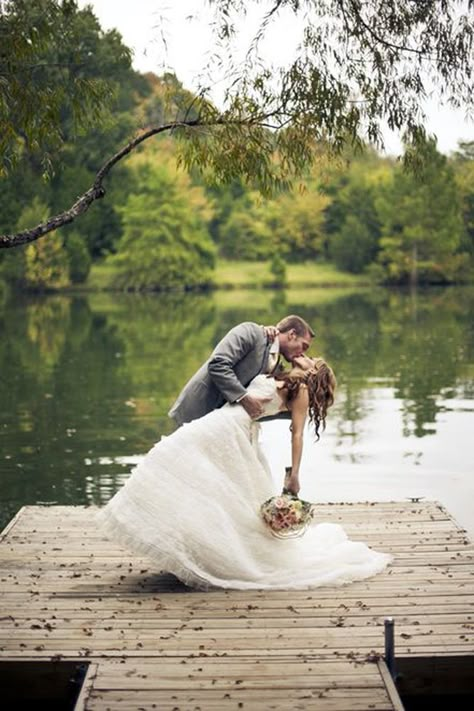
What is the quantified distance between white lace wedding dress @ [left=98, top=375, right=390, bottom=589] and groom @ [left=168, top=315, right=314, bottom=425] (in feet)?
0.44

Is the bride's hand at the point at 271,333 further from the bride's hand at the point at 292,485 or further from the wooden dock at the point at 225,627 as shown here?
the wooden dock at the point at 225,627

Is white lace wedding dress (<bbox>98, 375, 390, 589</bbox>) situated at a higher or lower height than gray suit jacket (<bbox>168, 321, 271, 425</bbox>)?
lower

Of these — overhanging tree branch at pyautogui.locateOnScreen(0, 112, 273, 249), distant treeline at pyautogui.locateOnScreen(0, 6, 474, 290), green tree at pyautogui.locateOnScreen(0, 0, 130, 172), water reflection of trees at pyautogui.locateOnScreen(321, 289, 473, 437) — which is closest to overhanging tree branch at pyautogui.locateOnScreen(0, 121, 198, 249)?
overhanging tree branch at pyautogui.locateOnScreen(0, 112, 273, 249)

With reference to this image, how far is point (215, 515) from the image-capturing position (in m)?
7.11

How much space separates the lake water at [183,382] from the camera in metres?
13.2

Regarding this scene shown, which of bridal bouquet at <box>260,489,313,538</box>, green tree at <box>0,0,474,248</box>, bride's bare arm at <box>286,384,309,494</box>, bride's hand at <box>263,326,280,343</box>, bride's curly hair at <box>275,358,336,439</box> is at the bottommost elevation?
bridal bouquet at <box>260,489,313,538</box>

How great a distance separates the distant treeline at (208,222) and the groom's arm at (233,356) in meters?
48.2

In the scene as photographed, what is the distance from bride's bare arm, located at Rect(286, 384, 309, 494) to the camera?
749 centimetres

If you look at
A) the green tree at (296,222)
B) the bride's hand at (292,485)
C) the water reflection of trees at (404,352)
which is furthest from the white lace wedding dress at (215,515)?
the green tree at (296,222)

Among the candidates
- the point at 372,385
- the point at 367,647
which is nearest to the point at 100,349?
the point at 372,385

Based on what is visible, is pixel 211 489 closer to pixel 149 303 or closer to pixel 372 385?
pixel 372 385

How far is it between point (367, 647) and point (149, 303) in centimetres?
4800

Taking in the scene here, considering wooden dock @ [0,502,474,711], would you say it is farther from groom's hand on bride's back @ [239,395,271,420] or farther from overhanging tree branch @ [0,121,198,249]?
overhanging tree branch @ [0,121,198,249]

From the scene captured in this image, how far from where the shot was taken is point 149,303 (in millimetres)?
53594
